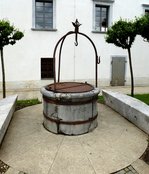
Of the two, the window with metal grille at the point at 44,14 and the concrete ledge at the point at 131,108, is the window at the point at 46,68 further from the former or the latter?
the concrete ledge at the point at 131,108

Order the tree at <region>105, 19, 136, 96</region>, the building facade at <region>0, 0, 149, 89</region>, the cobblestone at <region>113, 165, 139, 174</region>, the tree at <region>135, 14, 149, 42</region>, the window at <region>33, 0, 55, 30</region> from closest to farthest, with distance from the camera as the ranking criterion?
the cobblestone at <region>113, 165, 139, 174</region>, the tree at <region>135, 14, 149, 42</region>, the tree at <region>105, 19, 136, 96</region>, the building facade at <region>0, 0, 149, 89</region>, the window at <region>33, 0, 55, 30</region>

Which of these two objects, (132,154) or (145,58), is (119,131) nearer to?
(132,154)

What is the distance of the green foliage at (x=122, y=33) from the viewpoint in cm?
903

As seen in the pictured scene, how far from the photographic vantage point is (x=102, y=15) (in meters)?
14.0

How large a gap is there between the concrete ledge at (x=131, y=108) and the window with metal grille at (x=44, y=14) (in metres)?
6.78

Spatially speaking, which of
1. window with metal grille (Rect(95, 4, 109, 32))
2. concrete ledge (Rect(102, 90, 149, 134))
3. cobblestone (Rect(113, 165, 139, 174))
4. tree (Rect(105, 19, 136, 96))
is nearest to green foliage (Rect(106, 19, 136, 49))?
tree (Rect(105, 19, 136, 96))

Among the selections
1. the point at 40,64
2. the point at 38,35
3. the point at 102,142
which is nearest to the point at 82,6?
the point at 38,35

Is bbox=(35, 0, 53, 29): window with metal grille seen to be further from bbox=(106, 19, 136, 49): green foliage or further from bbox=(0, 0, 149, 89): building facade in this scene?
bbox=(106, 19, 136, 49): green foliage

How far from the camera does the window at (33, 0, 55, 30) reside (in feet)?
42.4

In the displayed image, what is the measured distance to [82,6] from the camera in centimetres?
1320

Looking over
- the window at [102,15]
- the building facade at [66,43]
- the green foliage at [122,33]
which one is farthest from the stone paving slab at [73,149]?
the window at [102,15]

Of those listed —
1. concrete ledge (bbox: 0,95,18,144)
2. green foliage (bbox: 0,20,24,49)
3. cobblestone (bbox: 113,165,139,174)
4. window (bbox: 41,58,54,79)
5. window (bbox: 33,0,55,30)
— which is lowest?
cobblestone (bbox: 113,165,139,174)

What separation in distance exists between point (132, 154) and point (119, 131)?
120 centimetres

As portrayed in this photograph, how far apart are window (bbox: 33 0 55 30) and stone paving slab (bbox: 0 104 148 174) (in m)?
7.92
